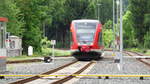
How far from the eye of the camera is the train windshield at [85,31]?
119 ft

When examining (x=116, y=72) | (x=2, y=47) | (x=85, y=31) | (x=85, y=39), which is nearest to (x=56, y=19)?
(x=85, y=31)

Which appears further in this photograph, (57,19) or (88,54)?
(57,19)

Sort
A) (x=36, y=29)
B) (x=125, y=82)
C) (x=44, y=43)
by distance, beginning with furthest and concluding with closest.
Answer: (x=44, y=43), (x=36, y=29), (x=125, y=82)

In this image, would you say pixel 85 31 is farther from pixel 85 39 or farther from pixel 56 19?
pixel 56 19

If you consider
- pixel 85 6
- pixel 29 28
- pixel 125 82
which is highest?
pixel 85 6

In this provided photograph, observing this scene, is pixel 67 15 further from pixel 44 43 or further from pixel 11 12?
pixel 11 12

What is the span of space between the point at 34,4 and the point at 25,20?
103 inches

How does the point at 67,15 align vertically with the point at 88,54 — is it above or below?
above

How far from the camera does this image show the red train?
36.2 m

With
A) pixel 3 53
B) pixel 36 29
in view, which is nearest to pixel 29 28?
pixel 36 29

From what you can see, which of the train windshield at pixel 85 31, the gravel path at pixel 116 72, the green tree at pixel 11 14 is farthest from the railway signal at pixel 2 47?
the green tree at pixel 11 14

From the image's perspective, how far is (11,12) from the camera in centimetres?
4922

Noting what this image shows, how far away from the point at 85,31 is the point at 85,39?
30.3 inches

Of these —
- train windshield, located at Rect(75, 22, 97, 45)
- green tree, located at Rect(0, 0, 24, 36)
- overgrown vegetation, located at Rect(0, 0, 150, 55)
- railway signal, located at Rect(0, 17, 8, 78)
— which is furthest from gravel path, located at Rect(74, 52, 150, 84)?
overgrown vegetation, located at Rect(0, 0, 150, 55)
